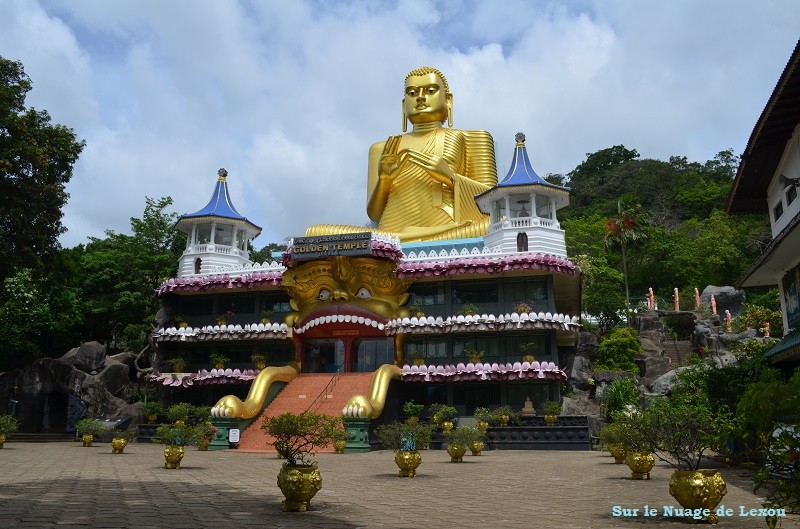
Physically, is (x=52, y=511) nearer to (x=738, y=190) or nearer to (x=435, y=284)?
(x=738, y=190)

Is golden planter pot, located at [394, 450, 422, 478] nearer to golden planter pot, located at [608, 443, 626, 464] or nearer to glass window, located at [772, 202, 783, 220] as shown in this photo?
golden planter pot, located at [608, 443, 626, 464]

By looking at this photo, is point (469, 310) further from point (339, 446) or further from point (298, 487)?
point (298, 487)

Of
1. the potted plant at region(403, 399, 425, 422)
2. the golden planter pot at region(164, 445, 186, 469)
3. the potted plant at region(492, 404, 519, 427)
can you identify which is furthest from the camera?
the potted plant at region(403, 399, 425, 422)

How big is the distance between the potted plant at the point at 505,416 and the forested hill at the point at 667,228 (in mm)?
23056

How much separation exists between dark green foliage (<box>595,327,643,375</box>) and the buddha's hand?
13431mm

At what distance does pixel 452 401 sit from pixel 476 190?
39.2 ft

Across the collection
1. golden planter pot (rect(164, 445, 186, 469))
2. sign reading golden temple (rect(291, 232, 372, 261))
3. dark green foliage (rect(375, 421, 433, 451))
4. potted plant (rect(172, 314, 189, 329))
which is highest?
sign reading golden temple (rect(291, 232, 372, 261))

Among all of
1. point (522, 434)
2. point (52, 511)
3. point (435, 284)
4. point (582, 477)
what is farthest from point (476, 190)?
point (52, 511)

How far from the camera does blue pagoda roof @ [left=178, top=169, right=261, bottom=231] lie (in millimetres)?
33469

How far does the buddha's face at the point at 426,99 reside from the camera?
124 ft

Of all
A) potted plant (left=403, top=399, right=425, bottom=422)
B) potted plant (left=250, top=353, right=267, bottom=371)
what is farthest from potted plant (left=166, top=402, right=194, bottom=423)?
potted plant (left=403, top=399, right=425, bottom=422)

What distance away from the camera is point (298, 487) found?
374 inches

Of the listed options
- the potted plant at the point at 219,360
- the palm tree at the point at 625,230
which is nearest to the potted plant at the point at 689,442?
the potted plant at the point at 219,360

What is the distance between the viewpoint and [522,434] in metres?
24.0
